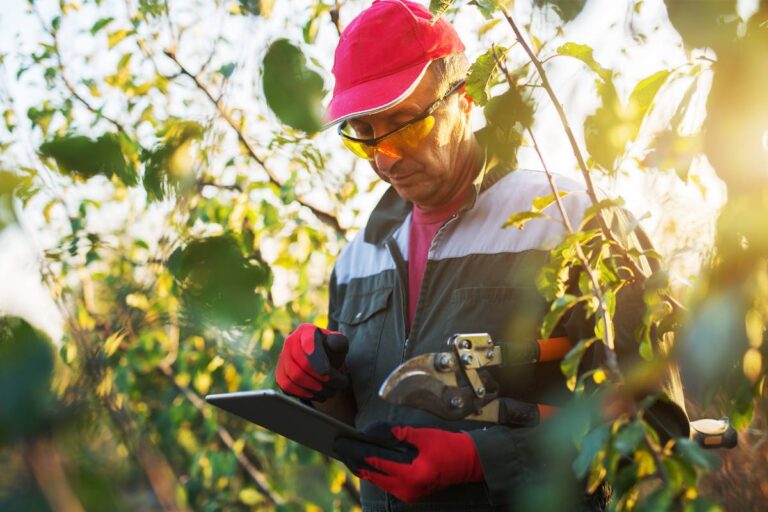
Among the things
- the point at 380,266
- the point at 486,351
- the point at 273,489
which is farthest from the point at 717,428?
the point at 273,489

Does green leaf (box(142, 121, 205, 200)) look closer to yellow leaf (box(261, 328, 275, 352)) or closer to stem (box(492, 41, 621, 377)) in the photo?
stem (box(492, 41, 621, 377))

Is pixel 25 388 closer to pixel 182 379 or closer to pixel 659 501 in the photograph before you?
pixel 659 501

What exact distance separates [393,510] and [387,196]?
0.81 m

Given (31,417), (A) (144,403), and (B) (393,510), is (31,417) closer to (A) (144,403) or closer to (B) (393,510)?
(B) (393,510)

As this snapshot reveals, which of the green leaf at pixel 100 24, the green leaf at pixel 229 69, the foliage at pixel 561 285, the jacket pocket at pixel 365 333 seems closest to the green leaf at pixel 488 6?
the foliage at pixel 561 285

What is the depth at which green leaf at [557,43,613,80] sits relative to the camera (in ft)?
3.35

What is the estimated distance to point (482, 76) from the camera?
115 centimetres

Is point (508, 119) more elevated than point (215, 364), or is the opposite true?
point (508, 119)

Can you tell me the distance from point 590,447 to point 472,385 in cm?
51

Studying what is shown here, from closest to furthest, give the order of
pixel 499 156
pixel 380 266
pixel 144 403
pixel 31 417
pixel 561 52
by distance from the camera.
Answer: pixel 31 417 → pixel 561 52 → pixel 499 156 → pixel 380 266 → pixel 144 403

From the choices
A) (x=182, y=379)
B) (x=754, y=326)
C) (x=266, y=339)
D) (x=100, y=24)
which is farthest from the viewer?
(x=182, y=379)

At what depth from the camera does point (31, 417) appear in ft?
1.88

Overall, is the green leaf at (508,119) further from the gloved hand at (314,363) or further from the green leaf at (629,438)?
the gloved hand at (314,363)

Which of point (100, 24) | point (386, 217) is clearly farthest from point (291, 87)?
point (100, 24)
